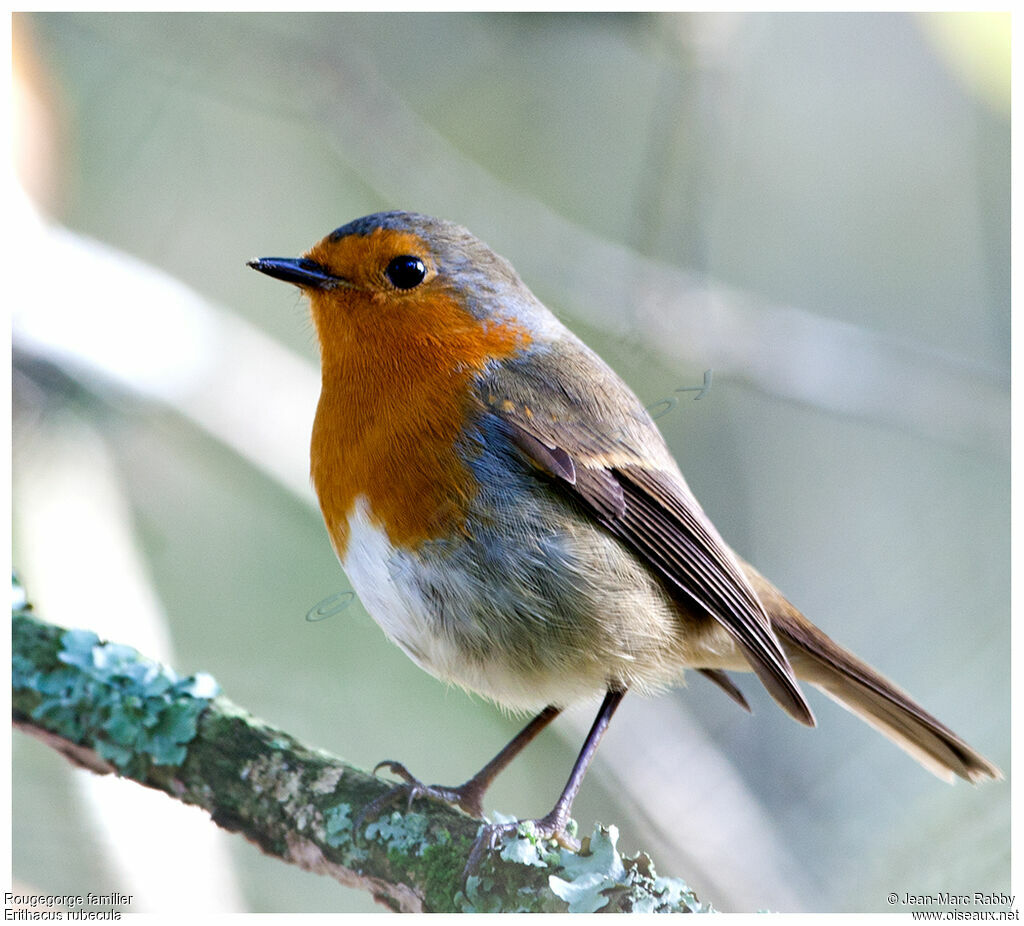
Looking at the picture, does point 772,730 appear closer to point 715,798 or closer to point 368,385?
point 715,798

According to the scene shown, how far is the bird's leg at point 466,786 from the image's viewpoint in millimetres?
2420

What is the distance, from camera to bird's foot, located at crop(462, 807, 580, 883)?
227 cm

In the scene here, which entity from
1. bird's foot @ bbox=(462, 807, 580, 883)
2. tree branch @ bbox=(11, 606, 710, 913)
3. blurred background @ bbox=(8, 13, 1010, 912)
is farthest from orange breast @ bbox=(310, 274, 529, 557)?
bird's foot @ bbox=(462, 807, 580, 883)

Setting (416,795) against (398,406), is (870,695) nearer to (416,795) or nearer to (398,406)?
(416,795)

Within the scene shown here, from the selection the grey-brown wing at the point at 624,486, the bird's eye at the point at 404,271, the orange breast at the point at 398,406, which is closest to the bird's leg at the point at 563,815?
the grey-brown wing at the point at 624,486

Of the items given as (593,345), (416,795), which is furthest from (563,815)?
(593,345)

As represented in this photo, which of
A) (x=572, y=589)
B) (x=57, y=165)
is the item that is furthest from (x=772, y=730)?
(x=57, y=165)

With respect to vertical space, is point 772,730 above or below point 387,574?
below

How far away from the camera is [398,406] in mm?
2492

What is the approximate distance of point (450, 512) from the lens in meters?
2.37

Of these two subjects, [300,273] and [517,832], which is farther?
[300,273]

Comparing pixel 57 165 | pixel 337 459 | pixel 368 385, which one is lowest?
pixel 337 459

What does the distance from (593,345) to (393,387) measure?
189cm

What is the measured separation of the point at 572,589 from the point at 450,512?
1.12 feet
